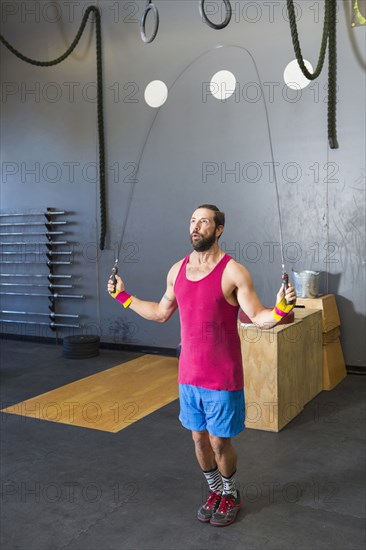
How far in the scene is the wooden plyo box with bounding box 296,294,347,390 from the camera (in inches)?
173

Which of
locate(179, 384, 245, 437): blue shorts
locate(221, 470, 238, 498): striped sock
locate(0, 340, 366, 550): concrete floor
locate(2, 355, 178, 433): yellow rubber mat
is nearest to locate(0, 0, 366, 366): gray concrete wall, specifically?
locate(2, 355, 178, 433): yellow rubber mat

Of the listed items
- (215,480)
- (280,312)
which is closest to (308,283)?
(215,480)

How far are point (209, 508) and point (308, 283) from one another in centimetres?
239

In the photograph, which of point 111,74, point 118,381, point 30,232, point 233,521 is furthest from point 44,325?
point 233,521

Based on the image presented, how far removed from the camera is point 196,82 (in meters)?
5.24

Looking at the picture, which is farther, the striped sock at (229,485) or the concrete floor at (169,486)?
the striped sock at (229,485)

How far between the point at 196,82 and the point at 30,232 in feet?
7.70

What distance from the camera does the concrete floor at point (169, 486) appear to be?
239cm

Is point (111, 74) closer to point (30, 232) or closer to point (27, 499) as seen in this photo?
point (30, 232)

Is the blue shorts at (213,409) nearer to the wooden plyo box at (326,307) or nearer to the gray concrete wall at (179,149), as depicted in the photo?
the wooden plyo box at (326,307)

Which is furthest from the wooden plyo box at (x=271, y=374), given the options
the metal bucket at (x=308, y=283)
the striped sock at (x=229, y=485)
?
the striped sock at (x=229, y=485)

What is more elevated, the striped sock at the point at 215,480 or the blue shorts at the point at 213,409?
the blue shorts at the point at 213,409

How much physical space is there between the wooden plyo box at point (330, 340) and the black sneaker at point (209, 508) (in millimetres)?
2041

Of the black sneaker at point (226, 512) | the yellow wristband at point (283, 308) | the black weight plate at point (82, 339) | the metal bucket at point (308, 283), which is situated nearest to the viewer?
the yellow wristband at point (283, 308)
